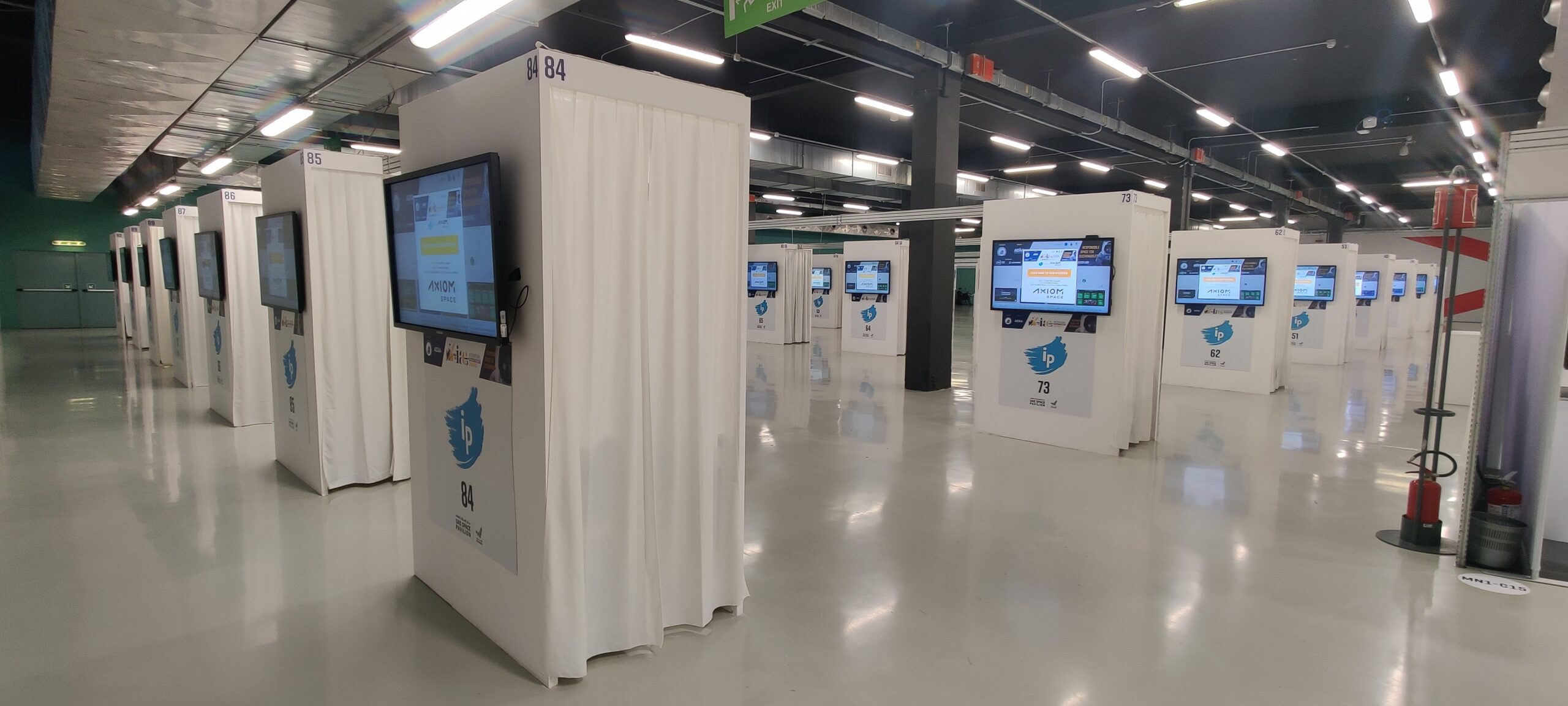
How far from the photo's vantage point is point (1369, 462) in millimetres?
6434

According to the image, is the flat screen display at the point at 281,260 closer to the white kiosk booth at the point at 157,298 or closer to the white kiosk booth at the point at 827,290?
the white kiosk booth at the point at 157,298

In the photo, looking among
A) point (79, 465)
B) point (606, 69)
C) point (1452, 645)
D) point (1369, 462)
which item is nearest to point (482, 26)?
point (606, 69)

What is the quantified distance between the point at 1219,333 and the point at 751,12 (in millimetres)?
8739

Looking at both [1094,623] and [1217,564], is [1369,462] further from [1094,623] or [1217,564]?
[1094,623]

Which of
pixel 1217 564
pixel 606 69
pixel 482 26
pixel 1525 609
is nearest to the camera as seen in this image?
pixel 606 69

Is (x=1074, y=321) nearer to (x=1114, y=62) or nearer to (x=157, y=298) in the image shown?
(x=1114, y=62)

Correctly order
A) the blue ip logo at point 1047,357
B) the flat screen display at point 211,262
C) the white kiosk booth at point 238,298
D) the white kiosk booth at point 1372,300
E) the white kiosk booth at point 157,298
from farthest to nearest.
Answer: the white kiosk booth at point 1372,300
the white kiosk booth at point 157,298
the white kiosk booth at point 238,298
the flat screen display at point 211,262
the blue ip logo at point 1047,357

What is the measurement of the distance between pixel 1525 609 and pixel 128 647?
628 cm

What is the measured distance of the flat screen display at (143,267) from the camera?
11672 millimetres

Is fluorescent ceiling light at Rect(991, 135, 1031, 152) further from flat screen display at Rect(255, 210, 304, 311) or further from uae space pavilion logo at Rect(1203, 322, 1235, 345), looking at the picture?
flat screen display at Rect(255, 210, 304, 311)

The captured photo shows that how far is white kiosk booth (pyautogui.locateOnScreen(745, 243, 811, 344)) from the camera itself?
627 inches

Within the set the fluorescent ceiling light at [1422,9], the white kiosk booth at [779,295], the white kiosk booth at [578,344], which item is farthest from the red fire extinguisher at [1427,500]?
the white kiosk booth at [779,295]

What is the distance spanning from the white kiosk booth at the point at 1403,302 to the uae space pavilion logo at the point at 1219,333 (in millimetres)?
14056

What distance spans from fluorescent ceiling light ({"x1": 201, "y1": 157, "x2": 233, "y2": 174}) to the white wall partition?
4501 millimetres
